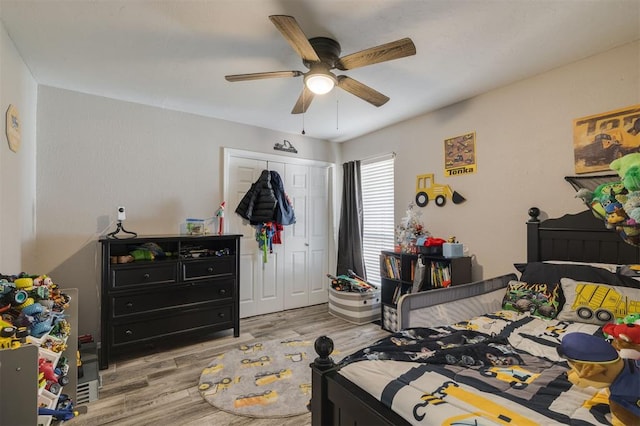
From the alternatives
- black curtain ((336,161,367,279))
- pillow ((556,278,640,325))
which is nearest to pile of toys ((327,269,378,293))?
black curtain ((336,161,367,279))

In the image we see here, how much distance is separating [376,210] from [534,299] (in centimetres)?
233

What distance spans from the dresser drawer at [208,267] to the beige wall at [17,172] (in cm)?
119

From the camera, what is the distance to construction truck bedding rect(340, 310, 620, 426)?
95 centimetres

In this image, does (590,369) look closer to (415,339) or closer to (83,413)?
(415,339)

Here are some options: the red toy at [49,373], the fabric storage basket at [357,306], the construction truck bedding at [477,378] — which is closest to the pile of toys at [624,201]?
the construction truck bedding at [477,378]

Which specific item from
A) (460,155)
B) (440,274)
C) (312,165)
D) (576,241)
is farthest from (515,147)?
(312,165)

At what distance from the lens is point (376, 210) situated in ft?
13.8

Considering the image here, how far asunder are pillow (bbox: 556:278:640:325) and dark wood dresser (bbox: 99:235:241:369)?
278 cm

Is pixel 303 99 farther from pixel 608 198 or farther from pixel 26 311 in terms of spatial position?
pixel 26 311

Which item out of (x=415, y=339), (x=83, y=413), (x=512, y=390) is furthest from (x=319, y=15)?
(x=83, y=413)

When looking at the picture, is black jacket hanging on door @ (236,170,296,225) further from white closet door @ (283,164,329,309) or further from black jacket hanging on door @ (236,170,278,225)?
white closet door @ (283,164,329,309)

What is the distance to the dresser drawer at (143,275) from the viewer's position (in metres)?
2.64

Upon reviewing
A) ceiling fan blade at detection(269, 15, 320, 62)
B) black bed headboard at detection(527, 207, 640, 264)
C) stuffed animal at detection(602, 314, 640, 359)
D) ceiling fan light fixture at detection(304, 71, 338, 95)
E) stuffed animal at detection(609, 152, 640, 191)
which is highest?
ceiling fan blade at detection(269, 15, 320, 62)

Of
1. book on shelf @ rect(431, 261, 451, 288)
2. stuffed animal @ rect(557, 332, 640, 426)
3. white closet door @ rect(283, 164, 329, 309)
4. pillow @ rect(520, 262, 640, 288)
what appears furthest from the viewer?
white closet door @ rect(283, 164, 329, 309)
